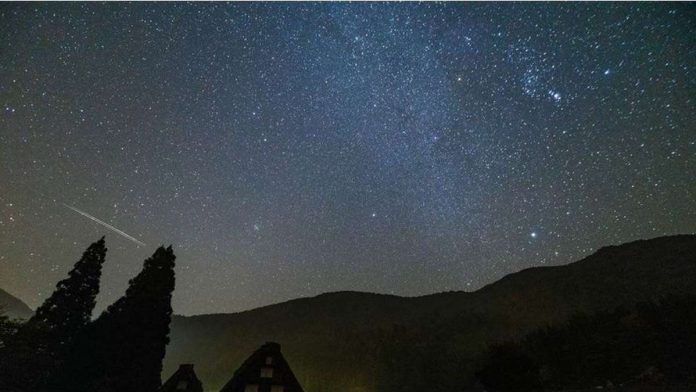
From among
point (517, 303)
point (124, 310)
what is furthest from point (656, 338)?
point (517, 303)

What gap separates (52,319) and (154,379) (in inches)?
513

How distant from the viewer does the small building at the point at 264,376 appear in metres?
31.1

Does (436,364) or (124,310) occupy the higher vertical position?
(124,310)

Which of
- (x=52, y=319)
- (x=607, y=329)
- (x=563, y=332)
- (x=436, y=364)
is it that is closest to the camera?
(x=52, y=319)

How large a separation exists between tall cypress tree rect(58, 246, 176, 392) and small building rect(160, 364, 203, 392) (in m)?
2.07

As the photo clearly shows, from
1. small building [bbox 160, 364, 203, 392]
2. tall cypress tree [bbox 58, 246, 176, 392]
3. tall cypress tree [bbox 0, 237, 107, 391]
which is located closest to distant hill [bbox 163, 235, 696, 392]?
small building [bbox 160, 364, 203, 392]

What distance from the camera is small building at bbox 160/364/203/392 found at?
31.7 m

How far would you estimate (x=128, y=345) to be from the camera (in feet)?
97.2

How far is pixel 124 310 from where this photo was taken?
30953 mm

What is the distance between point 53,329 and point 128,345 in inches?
378

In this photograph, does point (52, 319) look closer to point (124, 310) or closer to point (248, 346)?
point (124, 310)

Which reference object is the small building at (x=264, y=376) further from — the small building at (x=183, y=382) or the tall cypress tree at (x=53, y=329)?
the tall cypress tree at (x=53, y=329)

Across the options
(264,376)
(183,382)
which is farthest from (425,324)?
(183,382)

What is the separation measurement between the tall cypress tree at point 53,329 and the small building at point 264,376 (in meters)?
14.6
